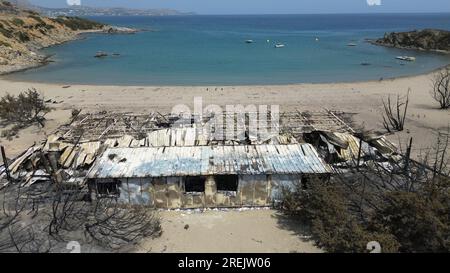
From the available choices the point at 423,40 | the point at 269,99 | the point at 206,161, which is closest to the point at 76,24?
the point at 423,40

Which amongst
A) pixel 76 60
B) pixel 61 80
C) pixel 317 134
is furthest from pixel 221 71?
pixel 317 134

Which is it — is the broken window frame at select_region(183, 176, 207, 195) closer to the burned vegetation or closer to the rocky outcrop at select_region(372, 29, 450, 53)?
the burned vegetation

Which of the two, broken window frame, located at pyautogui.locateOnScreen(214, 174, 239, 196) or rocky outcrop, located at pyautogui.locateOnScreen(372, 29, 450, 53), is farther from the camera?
rocky outcrop, located at pyautogui.locateOnScreen(372, 29, 450, 53)

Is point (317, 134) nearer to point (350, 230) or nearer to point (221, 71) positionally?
point (350, 230)

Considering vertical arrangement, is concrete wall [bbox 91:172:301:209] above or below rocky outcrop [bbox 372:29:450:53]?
below

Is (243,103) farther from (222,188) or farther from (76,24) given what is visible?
(76,24)

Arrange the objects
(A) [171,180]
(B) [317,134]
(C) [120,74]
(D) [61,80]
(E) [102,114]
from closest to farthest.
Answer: (A) [171,180], (B) [317,134], (E) [102,114], (D) [61,80], (C) [120,74]

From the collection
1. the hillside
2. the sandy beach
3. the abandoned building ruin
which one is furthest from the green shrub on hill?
the abandoned building ruin
